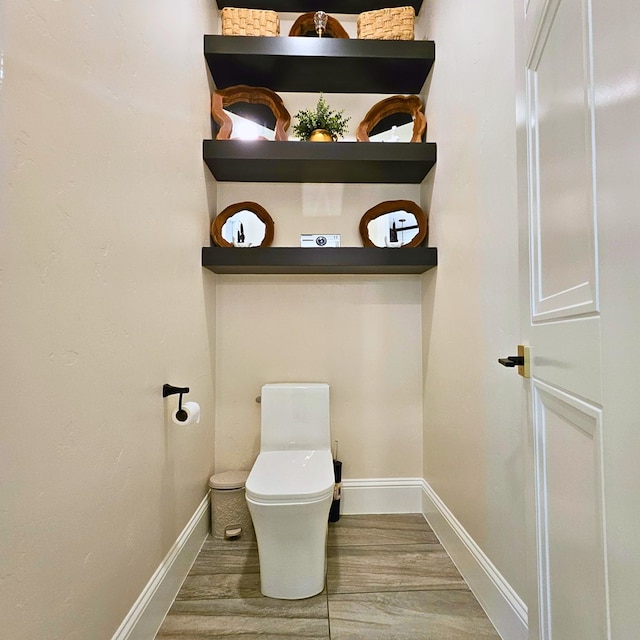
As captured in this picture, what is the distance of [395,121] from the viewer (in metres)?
2.24

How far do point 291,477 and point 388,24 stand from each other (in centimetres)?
234

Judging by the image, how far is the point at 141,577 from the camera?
1245mm

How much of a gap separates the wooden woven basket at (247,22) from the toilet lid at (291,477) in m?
2.21

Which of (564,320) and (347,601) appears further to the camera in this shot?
(347,601)

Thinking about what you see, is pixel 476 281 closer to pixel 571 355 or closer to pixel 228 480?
pixel 571 355

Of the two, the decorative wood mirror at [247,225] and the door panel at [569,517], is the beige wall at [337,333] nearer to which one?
the decorative wood mirror at [247,225]

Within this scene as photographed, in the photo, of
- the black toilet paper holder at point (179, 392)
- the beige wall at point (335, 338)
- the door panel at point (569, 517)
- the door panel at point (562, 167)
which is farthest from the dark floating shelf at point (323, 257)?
the door panel at point (569, 517)

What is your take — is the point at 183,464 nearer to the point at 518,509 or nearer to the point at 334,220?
the point at 518,509

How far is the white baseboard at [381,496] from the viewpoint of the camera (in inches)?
87.0

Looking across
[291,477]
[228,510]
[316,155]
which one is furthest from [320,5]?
[228,510]

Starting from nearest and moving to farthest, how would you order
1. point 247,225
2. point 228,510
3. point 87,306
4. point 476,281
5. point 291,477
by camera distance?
point 87,306, point 476,281, point 291,477, point 228,510, point 247,225

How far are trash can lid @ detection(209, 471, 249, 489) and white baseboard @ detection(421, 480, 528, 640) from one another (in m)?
1.01

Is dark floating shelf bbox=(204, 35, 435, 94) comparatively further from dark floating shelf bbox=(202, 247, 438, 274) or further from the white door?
the white door

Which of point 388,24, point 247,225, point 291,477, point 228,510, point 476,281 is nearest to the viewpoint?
point 476,281
